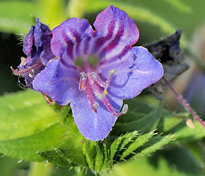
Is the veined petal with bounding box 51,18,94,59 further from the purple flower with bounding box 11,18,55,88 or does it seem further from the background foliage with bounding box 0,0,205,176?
the background foliage with bounding box 0,0,205,176

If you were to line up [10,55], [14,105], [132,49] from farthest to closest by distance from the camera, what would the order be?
1. [10,55]
2. [14,105]
3. [132,49]

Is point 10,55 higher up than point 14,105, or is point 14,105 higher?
point 14,105

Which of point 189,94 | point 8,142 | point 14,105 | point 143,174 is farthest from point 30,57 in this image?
point 189,94

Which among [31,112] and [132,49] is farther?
[31,112]

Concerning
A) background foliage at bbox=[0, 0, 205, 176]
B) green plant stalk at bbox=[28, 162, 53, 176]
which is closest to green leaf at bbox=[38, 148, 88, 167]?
background foliage at bbox=[0, 0, 205, 176]

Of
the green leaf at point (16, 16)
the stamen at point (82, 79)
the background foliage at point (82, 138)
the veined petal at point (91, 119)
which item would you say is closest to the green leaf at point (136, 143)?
the background foliage at point (82, 138)

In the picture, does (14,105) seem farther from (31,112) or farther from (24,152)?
Answer: (24,152)

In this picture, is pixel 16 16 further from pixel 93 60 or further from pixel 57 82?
pixel 57 82
